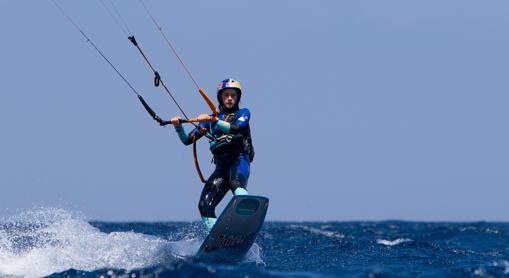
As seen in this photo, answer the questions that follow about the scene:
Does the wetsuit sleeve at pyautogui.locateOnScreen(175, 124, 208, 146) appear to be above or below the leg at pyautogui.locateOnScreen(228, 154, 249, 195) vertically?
above

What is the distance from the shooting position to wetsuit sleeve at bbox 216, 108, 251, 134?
419 inches

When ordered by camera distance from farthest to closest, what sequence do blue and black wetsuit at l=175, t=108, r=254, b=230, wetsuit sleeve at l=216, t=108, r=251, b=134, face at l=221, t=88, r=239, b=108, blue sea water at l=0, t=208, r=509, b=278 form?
face at l=221, t=88, r=239, b=108
blue and black wetsuit at l=175, t=108, r=254, b=230
wetsuit sleeve at l=216, t=108, r=251, b=134
blue sea water at l=0, t=208, r=509, b=278

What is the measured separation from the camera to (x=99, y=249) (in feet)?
36.9

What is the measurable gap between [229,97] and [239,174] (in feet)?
3.73

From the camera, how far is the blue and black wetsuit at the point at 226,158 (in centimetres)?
1097

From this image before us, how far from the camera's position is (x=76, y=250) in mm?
11414

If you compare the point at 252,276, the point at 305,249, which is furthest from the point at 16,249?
the point at 305,249

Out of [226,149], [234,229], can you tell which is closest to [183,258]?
[234,229]

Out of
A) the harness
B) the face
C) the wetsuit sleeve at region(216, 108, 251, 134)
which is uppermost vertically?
the face

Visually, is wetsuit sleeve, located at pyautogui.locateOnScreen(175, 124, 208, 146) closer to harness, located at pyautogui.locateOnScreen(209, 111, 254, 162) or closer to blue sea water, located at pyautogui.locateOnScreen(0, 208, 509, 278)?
harness, located at pyautogui.locateOnScreen(209, 111, 254, 162)

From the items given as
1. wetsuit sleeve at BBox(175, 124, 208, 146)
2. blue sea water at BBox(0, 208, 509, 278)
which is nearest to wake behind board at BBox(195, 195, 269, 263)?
blue sea water at BBox(0, 208, 509, 278)

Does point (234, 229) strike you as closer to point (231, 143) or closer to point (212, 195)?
point (212, 195)

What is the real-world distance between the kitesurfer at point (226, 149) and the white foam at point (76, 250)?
939 mm

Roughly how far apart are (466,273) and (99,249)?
5.23 meters
